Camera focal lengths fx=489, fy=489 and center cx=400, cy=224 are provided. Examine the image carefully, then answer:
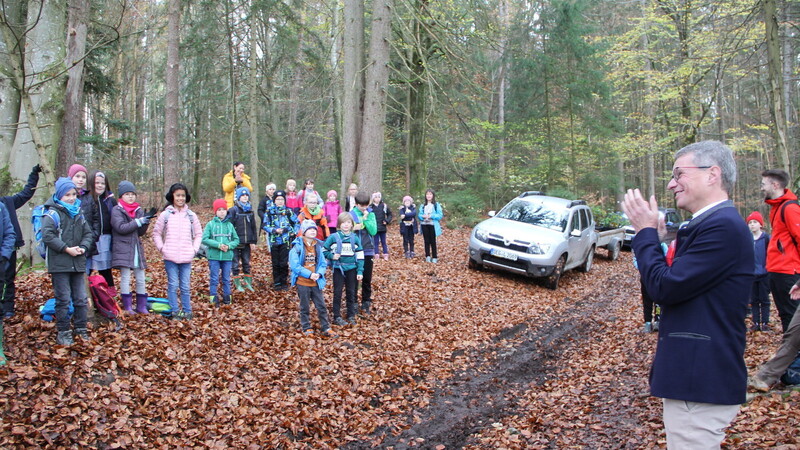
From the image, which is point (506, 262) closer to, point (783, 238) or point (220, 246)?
point (783, 238)

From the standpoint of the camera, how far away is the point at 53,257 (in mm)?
5465

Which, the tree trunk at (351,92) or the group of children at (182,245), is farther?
the tree trunk at (351,92)

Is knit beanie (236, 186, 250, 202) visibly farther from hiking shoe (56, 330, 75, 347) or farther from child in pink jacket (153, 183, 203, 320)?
hiking shoe (56, 330, 75, 347)

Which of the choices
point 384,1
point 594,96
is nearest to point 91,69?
point 384,1

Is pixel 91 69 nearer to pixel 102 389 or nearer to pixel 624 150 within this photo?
pixel 102 389

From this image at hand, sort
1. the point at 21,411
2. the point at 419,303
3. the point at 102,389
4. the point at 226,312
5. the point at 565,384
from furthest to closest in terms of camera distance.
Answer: the point at 419,303 → the point at 226,312 → the point at 565,384 → the point at 102,389 → the point at 21,411

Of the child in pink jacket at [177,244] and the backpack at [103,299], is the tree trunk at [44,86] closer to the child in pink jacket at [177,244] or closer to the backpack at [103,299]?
the child in pink jacket at [177,244]

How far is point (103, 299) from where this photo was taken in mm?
6223

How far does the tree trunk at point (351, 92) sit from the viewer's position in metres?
12.4

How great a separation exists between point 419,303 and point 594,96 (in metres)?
19.2

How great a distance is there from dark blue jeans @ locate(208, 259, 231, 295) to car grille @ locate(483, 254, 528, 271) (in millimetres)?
6256

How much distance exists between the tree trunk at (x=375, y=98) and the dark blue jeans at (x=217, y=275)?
492 cm

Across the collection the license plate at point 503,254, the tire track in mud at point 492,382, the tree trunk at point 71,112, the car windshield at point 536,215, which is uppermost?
the tree trunk at point 71,112

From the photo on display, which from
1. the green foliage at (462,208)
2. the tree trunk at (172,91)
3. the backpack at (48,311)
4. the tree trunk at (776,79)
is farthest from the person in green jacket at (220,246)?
the green foliage at (462,208)
